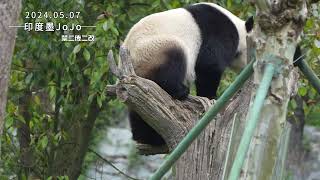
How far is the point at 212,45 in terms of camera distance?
561 cm

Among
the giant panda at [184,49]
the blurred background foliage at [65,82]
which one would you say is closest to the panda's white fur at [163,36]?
the giant panda at [184,49]

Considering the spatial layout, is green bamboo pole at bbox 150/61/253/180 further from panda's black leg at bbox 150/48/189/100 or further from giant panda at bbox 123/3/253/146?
panda's black leg at bbox 150/48/189/100

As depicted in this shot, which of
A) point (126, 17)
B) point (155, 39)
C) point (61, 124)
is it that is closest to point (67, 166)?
point (61, 124)

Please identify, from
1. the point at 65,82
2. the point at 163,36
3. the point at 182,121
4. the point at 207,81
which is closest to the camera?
the point at 182,121

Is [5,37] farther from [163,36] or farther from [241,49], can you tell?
[241,49]

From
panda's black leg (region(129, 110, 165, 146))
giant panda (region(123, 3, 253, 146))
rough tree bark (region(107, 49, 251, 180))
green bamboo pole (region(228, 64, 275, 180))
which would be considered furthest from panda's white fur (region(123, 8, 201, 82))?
green bamboo pole (region(228, 64, 275, 180))

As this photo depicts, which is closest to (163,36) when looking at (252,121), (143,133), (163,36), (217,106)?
(163,36)

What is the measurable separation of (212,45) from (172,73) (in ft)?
2.46

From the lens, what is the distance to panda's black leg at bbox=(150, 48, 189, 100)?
16.0 ft

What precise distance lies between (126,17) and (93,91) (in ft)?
2.69

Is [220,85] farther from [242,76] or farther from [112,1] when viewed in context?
[242,76]

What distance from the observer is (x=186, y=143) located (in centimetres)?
254

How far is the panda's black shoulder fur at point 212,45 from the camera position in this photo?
553cm

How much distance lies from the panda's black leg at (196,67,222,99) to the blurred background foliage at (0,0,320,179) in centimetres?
47
